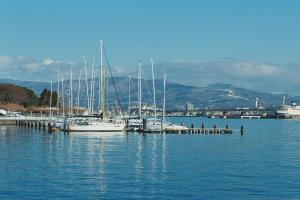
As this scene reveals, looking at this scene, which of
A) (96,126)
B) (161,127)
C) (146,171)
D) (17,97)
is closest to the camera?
(146,171)

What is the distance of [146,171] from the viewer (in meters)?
43.2

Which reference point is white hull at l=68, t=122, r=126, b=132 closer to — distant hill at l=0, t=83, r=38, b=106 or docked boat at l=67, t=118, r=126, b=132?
docked boat at l=67, t=118, r=126, b=132

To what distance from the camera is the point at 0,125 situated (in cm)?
11950

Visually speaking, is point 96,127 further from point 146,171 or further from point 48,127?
point 146,171

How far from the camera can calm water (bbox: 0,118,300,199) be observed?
3419 cm

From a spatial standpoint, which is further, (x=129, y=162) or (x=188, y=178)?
(x=129, y=162)

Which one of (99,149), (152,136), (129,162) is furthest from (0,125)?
(129,162)

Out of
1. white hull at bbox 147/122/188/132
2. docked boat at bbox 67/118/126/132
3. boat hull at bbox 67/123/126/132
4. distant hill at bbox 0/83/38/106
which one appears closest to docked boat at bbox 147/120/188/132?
white hull at bbox 147/122/188/132

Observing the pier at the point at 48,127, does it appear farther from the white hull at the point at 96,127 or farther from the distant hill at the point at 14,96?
the distant hill at the point at 14,96

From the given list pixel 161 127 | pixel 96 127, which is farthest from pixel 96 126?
pixel 161 127

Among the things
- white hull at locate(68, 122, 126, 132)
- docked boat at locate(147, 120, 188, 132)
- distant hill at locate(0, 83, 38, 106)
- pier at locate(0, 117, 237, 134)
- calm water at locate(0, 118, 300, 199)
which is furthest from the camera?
distant hill at locate(0, 83, 38, 106)

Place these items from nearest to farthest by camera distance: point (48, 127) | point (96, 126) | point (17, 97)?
1. point (96, 126)
2. point (48, 127)
3. point (17, 97)

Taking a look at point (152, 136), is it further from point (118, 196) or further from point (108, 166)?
point (118, 196)

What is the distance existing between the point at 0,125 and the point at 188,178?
85.0m
